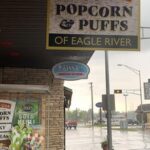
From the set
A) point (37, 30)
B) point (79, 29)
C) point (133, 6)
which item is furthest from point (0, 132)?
point (133, 6)

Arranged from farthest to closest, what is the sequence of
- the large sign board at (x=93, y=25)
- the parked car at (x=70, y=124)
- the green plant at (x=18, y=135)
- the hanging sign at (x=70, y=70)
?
1. the parked car at (x=70, y=124)
2. the hanging sign at (x=70, y=70)
3. the green plant at (x=18, y=135)
4. the large sign board at (x=93, y=25)

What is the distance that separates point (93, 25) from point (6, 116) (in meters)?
3.49

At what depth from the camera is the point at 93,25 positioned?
831 centimetres

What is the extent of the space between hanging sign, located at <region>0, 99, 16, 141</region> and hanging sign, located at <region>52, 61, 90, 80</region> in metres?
2.69

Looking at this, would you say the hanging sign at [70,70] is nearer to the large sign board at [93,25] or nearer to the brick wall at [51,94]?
the brick wall at [51,94]

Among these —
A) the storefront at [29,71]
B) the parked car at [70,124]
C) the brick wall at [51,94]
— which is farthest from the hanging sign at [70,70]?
the parked car at [70,124]

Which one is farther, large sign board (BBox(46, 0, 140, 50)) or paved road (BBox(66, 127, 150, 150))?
paved road (BBox(66, 127, 150, 150))

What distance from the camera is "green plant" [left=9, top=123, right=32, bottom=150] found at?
412 inches

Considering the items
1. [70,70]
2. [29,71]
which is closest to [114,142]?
[29,71]

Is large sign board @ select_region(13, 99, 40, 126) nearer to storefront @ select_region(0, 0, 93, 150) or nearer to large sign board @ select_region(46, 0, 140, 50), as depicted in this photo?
storefront @ select_region(0, 0, 93, 150)

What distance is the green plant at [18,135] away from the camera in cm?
1045

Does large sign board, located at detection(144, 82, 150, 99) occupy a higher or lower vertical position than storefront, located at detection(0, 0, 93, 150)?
higher

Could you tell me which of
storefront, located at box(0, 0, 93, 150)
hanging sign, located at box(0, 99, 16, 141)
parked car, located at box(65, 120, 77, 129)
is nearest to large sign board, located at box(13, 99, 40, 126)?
storefront, located at box(0, 0, 93, 150)

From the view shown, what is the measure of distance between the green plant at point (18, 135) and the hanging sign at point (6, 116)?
0.14 metres
